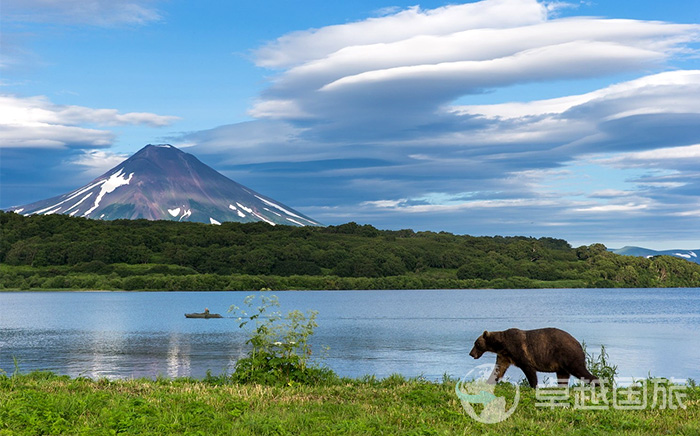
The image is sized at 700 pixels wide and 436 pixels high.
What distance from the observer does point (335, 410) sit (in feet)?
39.9

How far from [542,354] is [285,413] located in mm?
6969

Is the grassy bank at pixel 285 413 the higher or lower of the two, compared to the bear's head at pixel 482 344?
lower

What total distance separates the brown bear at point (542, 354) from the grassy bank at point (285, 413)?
1.64 meters

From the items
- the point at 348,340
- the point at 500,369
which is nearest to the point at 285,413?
the point at 500,369

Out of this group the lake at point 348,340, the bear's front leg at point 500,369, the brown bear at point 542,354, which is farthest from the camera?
the lake at point 348,340

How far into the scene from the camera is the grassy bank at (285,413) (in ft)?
35.1

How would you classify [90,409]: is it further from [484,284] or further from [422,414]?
[484,284]

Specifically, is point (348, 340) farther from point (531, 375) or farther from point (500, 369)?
point (531, 375)

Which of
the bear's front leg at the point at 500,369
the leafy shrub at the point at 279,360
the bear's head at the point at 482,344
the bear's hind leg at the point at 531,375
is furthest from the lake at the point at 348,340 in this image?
the bear's hind leg at the point at 531,375

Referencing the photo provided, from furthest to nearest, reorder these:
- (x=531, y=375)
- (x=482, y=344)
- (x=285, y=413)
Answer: (x=482, y=344) → (x=531, y=375) → (x=285, y=413)

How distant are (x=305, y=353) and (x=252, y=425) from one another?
5684 millimetres

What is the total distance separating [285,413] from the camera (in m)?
11.7

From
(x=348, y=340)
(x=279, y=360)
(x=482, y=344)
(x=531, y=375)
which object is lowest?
(x=348, y=340)

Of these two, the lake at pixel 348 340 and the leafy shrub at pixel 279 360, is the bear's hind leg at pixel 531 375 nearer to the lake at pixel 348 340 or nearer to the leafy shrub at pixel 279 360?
the leafy shrub at pixel 279 360
